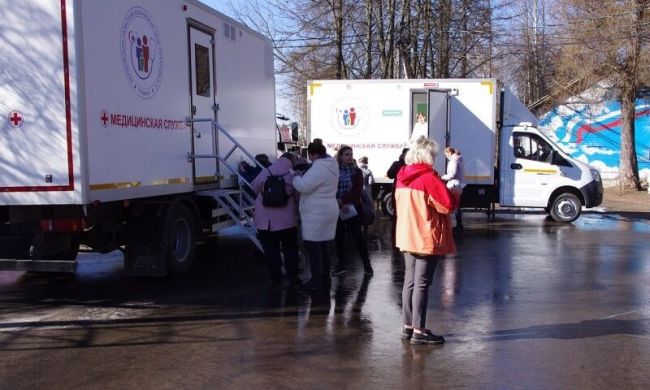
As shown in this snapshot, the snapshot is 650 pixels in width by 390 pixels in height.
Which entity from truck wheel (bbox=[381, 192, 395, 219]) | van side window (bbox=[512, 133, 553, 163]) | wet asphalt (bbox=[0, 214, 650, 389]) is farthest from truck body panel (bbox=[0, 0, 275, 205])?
van side window (bbox=[512, 133, 553, 163])

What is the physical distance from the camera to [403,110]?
15.0m

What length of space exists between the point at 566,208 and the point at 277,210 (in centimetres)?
973

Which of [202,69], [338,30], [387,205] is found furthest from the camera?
[338,30]

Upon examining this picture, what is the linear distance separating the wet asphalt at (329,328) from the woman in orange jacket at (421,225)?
0.34m

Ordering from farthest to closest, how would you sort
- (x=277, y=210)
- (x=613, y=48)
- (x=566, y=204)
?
1. (x=613, y=48)
2. (x=566, y=204)
3. (x=277, y=210)

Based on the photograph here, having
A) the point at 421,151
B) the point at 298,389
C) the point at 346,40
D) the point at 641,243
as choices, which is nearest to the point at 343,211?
the point at 421,151

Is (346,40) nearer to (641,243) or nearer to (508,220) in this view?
(508,220)

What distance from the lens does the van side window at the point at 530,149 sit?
49.2 feet

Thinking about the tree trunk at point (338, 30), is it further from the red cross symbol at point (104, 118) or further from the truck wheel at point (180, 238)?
the red cross symbol at point (104, 118)

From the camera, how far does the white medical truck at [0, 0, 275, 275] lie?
251 inches

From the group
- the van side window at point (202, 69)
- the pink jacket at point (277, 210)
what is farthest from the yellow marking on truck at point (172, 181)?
the van side window at point (202, 69)

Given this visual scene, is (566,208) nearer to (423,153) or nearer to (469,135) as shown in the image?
(469,135)

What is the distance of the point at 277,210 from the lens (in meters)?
7.78

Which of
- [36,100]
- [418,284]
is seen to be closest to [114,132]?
[36,100]
